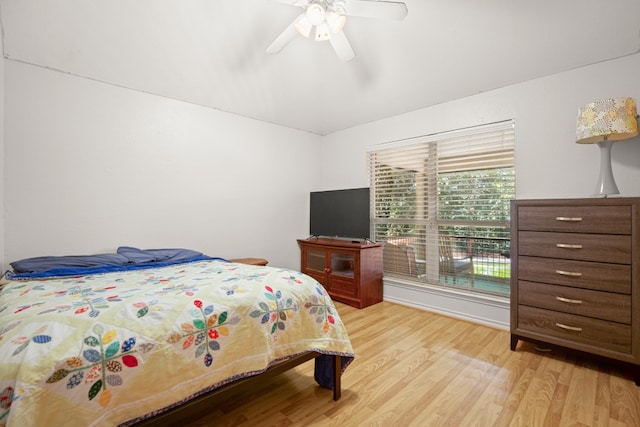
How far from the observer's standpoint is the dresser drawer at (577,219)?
6.47 ft

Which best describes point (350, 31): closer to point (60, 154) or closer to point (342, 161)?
point (342, 161)

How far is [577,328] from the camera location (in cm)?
212

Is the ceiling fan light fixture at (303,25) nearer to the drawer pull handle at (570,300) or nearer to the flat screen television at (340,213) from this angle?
the flat screen television at (340,213)

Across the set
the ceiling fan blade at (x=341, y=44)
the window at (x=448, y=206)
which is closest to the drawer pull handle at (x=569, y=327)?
the window at (x=448, y=206)

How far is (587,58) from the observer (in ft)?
7.82

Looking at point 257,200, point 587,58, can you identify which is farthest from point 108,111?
point 587,58

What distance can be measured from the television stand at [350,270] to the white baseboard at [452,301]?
23 centimetres

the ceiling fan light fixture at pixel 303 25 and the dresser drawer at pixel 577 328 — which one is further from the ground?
the ceiling fan light fixture at pixel 303 25

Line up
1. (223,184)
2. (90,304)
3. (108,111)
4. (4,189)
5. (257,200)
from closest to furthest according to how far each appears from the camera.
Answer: (90,304) < (4,189) < (108,111) < (223,184) < (257,200)

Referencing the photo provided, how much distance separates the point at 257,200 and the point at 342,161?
1.35 meters

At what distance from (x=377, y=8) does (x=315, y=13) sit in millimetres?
357

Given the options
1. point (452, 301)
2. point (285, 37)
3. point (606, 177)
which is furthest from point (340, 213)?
point (606, 177)

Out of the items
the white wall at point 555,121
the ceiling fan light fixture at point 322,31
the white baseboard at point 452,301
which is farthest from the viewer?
the white baseboard at point 452,301

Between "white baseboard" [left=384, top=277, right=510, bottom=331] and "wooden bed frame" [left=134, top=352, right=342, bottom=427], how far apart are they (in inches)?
75.4
